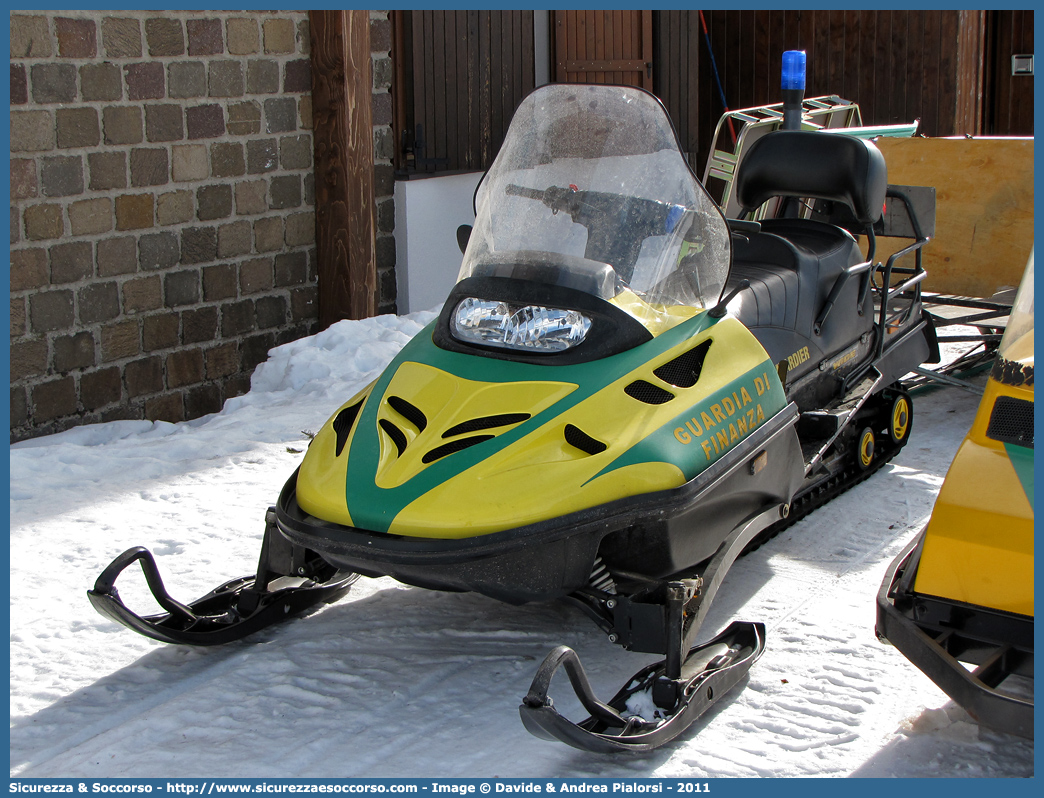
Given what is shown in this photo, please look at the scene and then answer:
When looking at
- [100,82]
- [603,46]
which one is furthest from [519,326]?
[603,46]

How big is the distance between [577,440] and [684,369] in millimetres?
439

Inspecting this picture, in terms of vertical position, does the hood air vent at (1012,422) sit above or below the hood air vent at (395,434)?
above

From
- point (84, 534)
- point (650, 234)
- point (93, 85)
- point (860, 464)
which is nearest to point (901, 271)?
point (860, 464)

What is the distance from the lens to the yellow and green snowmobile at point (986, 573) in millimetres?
2262

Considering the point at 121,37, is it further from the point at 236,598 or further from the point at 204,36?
the point at 236,598

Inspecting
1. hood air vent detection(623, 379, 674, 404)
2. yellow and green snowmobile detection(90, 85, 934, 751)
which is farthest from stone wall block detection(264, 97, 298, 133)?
hood air vent detection(623, 379, 674, 404)

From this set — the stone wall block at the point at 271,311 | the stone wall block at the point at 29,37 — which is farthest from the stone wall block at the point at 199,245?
the stone wall block at the point at 29,37

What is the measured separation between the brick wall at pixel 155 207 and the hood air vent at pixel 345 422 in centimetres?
267

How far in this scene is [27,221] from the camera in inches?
200

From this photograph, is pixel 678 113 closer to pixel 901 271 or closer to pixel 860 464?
pixel 901 271

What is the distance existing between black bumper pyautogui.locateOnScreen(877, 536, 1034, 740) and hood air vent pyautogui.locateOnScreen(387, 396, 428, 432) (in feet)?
3.85

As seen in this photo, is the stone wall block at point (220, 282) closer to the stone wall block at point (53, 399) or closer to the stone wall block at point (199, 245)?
the stone wall block at point (199, 245)

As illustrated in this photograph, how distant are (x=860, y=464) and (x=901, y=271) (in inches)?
38.8

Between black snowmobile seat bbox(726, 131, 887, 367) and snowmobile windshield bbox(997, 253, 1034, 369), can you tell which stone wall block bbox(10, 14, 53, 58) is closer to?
black snowmobile seat bbox(726, 131, 887, 367)
